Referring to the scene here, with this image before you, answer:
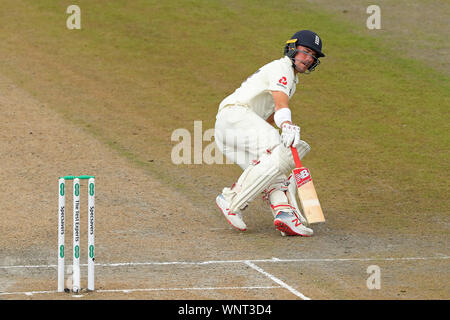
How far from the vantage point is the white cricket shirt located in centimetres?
980

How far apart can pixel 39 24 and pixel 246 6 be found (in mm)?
4981

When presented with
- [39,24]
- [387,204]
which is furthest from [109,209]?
[39,24]

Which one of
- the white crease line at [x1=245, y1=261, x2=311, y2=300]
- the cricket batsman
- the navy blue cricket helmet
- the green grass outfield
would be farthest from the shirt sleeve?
the white crease line at [x1=245, y1=261, x2=311, y2=300]

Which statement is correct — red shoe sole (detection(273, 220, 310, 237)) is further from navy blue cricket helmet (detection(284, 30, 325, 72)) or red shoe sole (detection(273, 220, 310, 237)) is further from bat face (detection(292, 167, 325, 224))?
navy blue cricket helmet (detection(284, 30, 325, 72))

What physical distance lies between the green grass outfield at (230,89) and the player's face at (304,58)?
1949 millimetres

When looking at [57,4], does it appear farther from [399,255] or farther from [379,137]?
[399,255]

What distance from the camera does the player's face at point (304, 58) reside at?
9992 mm

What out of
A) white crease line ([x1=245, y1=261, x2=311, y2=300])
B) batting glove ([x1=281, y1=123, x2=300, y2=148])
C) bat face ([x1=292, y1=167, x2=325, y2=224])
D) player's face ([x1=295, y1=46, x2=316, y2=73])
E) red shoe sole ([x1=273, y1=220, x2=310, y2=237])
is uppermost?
player's face ([x1=295, y1=46, x2=316, y2=73])

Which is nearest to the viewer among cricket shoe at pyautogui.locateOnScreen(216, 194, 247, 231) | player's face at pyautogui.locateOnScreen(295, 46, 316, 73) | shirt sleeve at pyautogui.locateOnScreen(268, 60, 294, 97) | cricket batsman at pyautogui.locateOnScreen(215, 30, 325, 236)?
cricket batsman at pyautogui.locateOnScreen(215, 30, 325, 236)

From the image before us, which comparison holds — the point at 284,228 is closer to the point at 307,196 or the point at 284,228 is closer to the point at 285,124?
the point at 307,196

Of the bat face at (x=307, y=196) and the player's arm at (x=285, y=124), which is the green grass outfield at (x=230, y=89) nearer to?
the bat face at (x=307, y=196)

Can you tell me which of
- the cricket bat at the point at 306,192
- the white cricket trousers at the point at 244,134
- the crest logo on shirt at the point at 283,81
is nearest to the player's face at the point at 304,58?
the crest logo on shirt at the point at 283,81

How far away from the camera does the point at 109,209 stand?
10.8 meters

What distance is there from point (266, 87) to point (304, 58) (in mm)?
554
